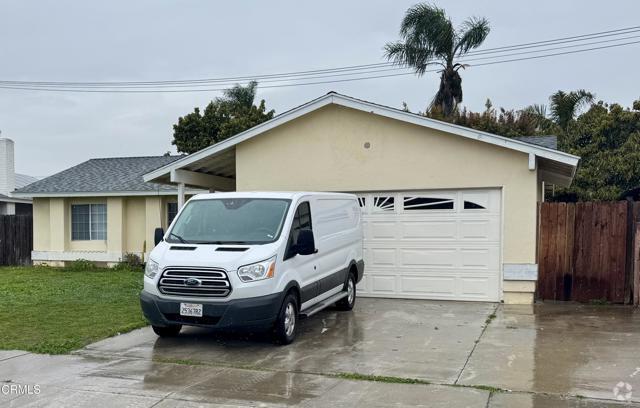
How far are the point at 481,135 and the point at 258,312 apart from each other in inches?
241

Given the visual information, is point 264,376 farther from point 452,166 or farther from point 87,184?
point 87,184

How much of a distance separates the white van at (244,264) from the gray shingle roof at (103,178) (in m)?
10.8

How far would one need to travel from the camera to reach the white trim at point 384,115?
35.4ft

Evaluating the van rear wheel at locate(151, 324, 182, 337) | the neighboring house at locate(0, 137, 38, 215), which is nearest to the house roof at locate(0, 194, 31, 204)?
the neighboring house at locate(0, 137, 38, 215)

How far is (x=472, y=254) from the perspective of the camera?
11.6 m

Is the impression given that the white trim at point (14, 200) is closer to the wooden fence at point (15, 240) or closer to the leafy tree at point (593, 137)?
the wooden fence at point (15, 240)

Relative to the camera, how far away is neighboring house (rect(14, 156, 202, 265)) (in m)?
19.3

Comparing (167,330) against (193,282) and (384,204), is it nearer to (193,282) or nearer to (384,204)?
(193,282)

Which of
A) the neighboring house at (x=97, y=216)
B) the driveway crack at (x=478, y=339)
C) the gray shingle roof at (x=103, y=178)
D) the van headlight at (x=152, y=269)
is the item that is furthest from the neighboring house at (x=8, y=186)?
the driveway crack at (x=478, y=339)

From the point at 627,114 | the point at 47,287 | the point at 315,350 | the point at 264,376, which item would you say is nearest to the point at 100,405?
the point at 264,376

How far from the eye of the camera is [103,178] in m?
20.6

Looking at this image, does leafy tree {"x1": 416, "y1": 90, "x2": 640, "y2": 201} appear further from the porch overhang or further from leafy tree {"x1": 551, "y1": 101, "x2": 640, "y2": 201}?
the porch overhang

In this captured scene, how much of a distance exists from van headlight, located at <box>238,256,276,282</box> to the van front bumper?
0.26m

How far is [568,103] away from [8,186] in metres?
26.9
